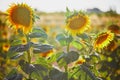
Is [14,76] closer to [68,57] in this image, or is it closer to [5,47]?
[68,57]

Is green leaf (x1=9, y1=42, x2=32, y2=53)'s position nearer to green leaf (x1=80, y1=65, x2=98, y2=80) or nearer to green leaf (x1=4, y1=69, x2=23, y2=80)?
green leaf (x1=4, y1=69, x2=23, y2=80)

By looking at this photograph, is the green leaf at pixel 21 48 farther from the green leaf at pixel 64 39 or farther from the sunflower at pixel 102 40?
the sunflower at pixel 102 40

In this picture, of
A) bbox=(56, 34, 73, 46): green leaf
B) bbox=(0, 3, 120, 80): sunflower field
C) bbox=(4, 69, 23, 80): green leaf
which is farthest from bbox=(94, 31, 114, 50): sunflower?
bbox=(4, 69, 23, 80): green leaf

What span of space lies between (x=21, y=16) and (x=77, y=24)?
0.24m

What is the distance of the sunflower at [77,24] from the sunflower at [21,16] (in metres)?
0.16

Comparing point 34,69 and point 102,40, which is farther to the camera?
point 102,40

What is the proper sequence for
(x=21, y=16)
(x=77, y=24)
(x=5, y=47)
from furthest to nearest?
(x=5, y=47), (x=77, y=24), (x=21, y=16)

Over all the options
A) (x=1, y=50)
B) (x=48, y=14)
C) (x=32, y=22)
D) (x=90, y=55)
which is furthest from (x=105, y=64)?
(x=48, y=14)

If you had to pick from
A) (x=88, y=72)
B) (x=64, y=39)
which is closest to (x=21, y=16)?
(x=64, y=39)

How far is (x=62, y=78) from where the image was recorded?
1292 mm

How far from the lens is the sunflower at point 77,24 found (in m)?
1.30

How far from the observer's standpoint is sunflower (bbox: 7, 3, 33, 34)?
4.07 ft

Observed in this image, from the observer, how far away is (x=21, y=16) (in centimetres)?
124

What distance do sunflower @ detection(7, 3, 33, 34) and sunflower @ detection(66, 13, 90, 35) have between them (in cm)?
16
